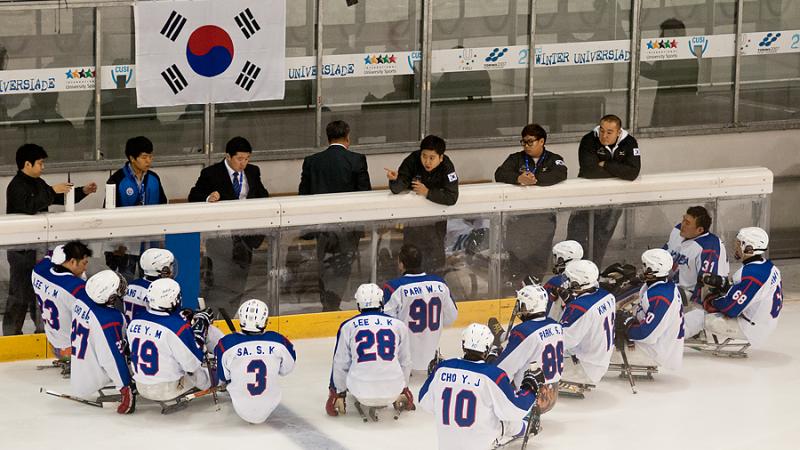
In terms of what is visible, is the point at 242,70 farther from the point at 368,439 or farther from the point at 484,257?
the point at 368,439

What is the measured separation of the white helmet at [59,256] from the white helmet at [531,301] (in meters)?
2.93

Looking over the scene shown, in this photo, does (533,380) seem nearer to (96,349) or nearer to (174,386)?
(174,386)

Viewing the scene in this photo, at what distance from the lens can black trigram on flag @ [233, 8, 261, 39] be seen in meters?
13.1

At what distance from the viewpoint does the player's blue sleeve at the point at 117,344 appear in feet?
32.8

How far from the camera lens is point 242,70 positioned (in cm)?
1324

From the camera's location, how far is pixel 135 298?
1049 cm

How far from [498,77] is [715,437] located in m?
5.31

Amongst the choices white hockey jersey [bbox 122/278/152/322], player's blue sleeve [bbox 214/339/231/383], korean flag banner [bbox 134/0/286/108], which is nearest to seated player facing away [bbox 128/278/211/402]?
player's blue sleeve [bbox 214/339/231/383]

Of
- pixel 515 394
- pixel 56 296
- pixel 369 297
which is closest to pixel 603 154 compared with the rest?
pixel 369 297

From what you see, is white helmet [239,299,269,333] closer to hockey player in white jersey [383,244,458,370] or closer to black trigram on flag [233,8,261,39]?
hockey player in white jersey [383,244,458,370]

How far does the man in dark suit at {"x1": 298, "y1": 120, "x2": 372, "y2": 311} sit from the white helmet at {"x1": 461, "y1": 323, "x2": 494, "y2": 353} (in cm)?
285

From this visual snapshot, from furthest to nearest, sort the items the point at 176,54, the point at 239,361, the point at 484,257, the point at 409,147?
the point at 409,147
the point at 176,54
the point at 484,257
the point at 239,361

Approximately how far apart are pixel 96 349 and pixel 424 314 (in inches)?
79.4

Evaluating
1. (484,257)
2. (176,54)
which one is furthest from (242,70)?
(484,257)
